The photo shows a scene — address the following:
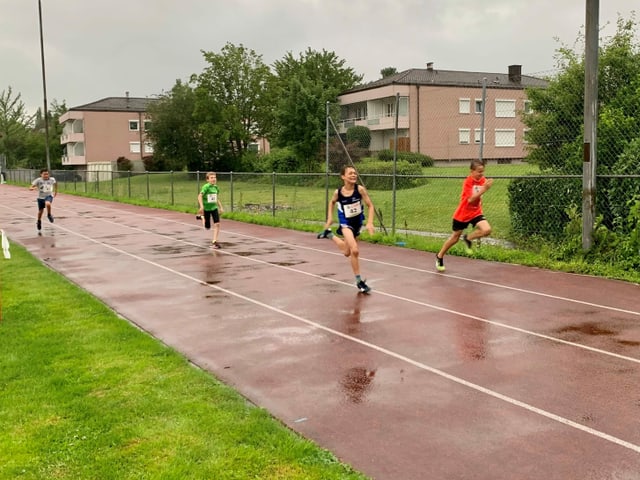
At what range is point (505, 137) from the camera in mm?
19031

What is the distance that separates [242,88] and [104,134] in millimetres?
26120

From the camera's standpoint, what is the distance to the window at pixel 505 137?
17.6m

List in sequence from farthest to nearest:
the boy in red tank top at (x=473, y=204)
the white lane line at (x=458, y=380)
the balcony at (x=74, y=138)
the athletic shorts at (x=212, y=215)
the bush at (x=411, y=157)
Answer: the balcony at (x=74, y=138), the bush at (x=411, y=157), the athletic shorts at (x=212, y=215), the boy in red tank top at (x=473, y=204), the white lane line at (x=458, y=380)

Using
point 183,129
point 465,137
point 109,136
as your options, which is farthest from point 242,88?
point 465,137

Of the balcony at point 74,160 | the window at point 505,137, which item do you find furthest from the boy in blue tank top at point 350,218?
the balcony at point 74,160

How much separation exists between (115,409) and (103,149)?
76.6 metres

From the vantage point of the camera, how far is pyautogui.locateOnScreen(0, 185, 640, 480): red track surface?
168 inches

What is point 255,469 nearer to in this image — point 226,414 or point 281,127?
point 226,414

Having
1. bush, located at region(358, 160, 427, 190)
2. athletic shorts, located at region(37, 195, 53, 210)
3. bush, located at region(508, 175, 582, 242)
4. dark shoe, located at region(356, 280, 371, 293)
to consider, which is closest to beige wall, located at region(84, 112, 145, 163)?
bush, located at region(358, 160, 427, 190)

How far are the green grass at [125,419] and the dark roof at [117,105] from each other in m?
72.1

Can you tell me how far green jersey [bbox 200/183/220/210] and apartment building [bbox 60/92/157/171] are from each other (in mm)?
63051

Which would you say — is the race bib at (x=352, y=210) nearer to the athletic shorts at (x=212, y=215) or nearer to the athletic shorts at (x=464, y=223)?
the athletic shorts at (x=464, y=223)

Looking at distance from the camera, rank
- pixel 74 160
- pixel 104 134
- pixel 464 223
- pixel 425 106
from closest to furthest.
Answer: pixel 464 223 → pixel 425 106 → pixel 104 134 → pixel 74 160

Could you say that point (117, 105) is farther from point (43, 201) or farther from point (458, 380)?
point (458, 380)
